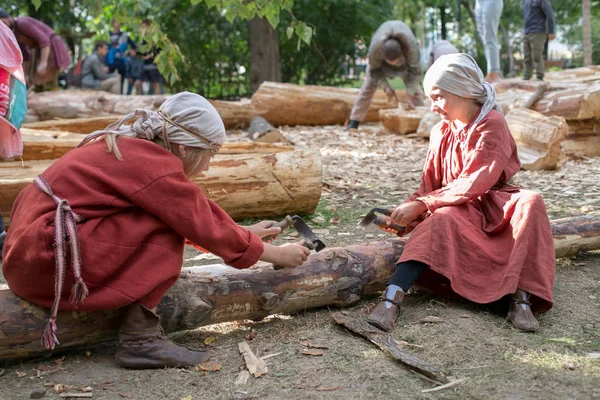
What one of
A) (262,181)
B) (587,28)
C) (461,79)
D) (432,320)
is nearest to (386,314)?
(432,320)

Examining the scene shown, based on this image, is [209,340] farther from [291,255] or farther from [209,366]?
[291,255]

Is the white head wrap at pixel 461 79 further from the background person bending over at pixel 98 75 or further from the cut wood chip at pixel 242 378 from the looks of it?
the background person bending over at pixel 98 75

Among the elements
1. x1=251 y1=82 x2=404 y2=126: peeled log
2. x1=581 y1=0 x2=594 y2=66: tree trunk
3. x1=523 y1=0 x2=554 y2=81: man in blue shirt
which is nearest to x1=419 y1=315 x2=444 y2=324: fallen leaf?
x1=251 y1=82 x2=404 y2=126: peeled log

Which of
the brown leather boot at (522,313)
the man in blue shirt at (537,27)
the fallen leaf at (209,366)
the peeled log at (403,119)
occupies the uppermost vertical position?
the man in blue shirt at (537,27)

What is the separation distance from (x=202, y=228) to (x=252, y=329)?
77cm

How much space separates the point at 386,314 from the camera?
3.19 m

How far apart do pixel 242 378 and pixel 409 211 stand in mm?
1326

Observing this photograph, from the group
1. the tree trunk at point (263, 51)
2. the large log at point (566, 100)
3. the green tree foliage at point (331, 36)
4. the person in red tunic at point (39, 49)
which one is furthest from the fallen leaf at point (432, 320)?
the green tree foliage at point (331, 36)

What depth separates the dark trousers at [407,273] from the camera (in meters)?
3.31

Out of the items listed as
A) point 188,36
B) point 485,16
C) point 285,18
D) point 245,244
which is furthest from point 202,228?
point 188,36

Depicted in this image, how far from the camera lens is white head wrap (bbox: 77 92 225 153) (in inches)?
110

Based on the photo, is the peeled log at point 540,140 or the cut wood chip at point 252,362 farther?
the peeled log at point 540,140

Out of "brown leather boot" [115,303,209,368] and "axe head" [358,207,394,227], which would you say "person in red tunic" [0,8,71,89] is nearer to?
"axe head" [358,207,394,227]

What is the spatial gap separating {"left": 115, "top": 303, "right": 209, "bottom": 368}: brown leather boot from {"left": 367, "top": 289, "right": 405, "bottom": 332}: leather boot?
872 millimetres
